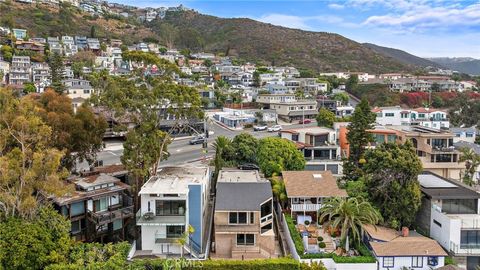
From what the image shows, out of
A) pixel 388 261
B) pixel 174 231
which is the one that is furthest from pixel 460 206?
pixel 174 231

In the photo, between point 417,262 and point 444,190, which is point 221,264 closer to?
point 417,262

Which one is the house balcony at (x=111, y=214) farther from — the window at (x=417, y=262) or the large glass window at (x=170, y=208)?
the window at (x=417, y=262)

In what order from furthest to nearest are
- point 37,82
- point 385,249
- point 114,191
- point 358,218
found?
point 37,82 → point 114,191 → point 358,218 → point 385,249

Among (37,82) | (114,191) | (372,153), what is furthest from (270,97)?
(114,191)

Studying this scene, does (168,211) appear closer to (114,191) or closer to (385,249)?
(114,191)

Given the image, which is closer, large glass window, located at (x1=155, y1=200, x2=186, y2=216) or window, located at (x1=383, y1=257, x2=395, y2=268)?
window, located at (x1=383, y1=257, x2=395, y2=268)

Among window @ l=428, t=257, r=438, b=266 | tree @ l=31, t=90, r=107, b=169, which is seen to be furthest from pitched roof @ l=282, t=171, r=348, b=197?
tree @ l=31, t=90, r=107, b=169

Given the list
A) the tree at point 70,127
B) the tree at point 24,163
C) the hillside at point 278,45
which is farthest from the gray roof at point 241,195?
the hillside at point 278,45

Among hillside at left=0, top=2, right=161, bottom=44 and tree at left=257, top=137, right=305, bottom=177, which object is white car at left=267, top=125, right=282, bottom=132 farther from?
hillside at left=0, top=2, right=161, bottom=44
